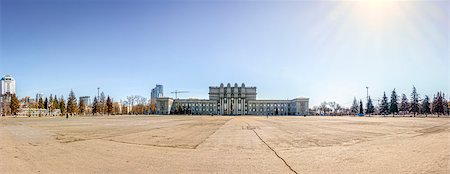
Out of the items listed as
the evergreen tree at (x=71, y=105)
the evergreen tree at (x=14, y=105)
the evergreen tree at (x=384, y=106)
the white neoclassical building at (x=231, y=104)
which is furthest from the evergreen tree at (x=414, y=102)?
the evergreen tree at (x=14, y=105)

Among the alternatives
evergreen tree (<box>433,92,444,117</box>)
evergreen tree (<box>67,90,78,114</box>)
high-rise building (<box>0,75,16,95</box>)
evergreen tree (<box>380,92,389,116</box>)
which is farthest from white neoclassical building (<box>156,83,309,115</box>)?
high-rise building (<box>0,75,16,95</box>)

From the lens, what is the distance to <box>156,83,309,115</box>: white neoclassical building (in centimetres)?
17938

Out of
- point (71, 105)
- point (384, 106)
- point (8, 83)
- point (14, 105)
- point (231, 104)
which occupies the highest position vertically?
point (8, 83)

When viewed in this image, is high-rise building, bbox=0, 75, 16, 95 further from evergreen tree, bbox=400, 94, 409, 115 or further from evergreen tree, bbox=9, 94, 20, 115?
evergreen tree, bbox=400, 94, 409, 115

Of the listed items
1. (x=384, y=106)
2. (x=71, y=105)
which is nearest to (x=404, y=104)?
(x=384, y=106)

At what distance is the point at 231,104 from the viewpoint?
18512 centimetres

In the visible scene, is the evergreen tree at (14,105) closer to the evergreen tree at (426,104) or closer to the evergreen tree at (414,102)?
the evergreen tree at (414,102)

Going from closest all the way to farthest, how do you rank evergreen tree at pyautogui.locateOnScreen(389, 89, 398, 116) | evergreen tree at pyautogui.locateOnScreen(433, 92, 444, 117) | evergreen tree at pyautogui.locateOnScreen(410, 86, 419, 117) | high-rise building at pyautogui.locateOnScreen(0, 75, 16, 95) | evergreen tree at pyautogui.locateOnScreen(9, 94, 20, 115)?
1. evergreen tree at pyautogui.locateOnScreen(9, 94, 20, 115)
2. evergreen tree at pyautogui.locateOnScreen(433, 92, 444, 117)
3. evergreen tree at pyautogui.locateOnScreen(410, 86, 419, 117)
4. evergreen tree at pyautogui.locateOnScreen(389, 89, 398, 116)
5. high-rise building at pyautogui.locateOnScreen(0, 75, 16, 95)

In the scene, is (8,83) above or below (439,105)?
above

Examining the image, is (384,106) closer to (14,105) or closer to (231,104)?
(231,104)

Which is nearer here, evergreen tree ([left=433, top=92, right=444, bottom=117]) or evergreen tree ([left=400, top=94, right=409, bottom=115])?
evergreen tree ([left=433, top=92, right=444, bottom=117])

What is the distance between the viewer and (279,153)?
→ 39.4 ft

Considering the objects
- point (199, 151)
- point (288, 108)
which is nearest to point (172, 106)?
point (288, 108)

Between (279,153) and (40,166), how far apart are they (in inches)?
Answer: 334
